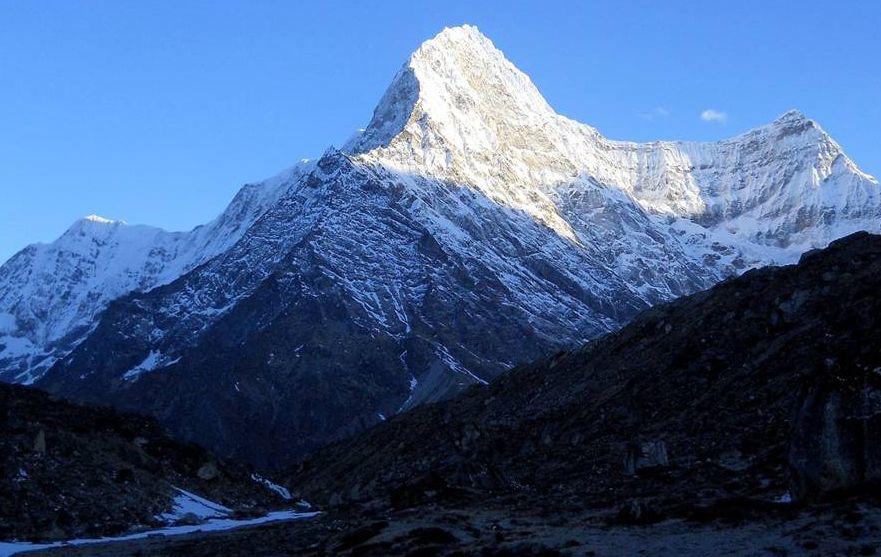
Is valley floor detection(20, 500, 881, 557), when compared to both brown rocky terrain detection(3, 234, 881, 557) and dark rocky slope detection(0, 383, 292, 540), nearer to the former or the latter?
brown rocky terrain detection(3, 234, 881, 557)

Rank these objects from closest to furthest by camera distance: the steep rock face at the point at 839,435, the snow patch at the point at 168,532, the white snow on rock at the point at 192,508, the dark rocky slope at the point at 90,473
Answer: the steep rock face at the point at 839,435 → the snow patch at the point at 168,532 → the dark rocky slope at the point at 90,473 → the white snow on rock at the point at 192,508

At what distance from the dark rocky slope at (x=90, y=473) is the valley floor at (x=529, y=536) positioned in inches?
247

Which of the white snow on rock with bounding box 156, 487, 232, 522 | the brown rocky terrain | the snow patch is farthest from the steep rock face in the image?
the white snow on rock with bounding box 156, 487, 232, 522

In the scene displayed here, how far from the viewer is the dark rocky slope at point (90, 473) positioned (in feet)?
180

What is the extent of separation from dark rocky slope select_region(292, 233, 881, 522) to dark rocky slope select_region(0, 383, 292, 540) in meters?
12.5

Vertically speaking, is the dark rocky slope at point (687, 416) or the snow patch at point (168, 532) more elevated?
the dark rocky slope at point (687, 416)

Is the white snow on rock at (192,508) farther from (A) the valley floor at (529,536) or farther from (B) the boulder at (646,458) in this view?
(B) the boulder at (646,458)

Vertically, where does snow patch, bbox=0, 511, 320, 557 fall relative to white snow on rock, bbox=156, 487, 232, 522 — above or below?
below

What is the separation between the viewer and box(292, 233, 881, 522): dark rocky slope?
38.0m

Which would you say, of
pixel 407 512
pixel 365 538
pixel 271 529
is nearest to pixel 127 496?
pixel 271 529

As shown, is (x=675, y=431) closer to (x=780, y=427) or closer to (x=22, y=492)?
(x=780, y=427)

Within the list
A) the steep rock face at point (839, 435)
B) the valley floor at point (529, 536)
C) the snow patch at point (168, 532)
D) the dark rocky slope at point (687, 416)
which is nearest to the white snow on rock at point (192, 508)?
the snow patch at point (168, 532)

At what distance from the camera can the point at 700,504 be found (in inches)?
1620

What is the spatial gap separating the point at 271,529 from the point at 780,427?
26113mm
